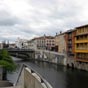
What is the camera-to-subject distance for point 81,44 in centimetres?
7200

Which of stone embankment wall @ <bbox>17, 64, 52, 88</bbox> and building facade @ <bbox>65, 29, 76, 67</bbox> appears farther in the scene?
building facade @ <bbox>65, 29, 76, 67</bbox>

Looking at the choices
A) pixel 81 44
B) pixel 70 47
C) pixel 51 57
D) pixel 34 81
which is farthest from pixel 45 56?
pixel 34 81

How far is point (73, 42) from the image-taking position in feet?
258

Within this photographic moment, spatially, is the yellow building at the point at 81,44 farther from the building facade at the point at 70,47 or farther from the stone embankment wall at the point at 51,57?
the stone embankment wall at the point at 51,57

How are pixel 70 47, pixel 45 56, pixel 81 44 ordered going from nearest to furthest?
pixel 81 44, pixel 70 47, pixel 45 56

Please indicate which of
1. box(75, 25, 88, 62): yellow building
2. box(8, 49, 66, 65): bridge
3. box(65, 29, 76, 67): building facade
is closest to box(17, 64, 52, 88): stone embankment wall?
box(75, 25, 88, 62): yellow building

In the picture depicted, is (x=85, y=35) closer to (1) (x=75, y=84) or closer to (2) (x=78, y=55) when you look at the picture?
(2) (x=78, y=55)

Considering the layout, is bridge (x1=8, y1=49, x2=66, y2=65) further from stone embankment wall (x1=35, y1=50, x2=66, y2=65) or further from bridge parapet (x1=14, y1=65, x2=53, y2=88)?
bridge parapet (x1=14, y1=65, x2=53, y2=88)

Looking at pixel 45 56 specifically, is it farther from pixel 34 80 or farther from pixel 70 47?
pixel 34 80

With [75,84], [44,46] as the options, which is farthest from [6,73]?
[44,46]

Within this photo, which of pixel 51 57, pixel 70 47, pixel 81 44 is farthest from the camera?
pixel 51 57

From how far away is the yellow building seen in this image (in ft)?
224

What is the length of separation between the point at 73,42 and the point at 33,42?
10269 cm

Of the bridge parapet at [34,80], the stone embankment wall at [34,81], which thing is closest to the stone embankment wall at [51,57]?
the stone embankment wall at [34,81]
